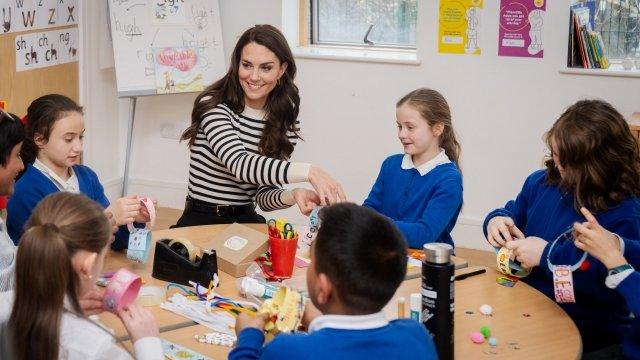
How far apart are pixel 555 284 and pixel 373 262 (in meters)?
0.79

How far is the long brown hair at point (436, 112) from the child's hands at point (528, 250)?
544 mm

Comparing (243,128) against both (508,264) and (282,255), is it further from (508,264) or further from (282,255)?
(508,264)

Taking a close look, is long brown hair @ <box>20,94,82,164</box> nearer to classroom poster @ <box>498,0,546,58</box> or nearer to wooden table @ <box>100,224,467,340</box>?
wooden table @ <box>100,224,467,340</box>

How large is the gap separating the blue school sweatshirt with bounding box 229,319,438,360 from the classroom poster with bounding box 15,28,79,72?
3286 millimetres

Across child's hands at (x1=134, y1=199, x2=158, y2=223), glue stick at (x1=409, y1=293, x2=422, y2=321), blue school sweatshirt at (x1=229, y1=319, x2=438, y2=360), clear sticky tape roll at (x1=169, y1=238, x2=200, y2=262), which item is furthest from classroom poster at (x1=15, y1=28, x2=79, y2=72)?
blue school sweatshirt at (x1=229, y1=319, x2=438, y2=360)

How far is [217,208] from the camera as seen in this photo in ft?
10.1

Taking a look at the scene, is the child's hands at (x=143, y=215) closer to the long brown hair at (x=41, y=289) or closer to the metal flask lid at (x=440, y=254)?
the long brown hair at (x=41, y=289)

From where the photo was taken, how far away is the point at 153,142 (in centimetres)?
550

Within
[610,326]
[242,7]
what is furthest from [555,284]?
[242,7]

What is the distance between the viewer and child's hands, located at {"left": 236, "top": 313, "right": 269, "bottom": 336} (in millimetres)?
1773

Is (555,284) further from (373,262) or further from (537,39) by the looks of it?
(537,39)

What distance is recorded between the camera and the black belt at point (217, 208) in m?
3.06

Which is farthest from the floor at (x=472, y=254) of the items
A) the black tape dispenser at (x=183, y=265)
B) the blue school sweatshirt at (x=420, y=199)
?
the black tape dispenser at (x=183, y=265)

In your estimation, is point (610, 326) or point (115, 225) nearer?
point (610, 326)
